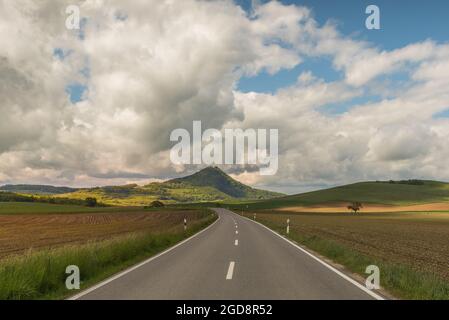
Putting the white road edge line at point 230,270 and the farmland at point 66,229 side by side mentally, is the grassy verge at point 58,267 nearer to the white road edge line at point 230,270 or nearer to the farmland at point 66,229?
the white road edge line at point 230,270

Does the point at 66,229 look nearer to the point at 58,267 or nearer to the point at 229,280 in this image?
the point at 58,267

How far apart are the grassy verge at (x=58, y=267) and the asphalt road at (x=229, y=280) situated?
778mm

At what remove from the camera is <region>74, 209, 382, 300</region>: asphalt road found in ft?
27.2

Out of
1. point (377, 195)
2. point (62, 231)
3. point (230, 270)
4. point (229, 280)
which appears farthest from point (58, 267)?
point (377, 195)

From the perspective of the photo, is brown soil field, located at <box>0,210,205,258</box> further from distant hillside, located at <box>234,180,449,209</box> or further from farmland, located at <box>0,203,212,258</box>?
distant hillside, located at <box>234,180,449,209</box>

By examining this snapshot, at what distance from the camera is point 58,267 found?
10.1 metres

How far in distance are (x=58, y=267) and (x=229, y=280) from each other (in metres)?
4.45

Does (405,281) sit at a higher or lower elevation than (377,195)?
lower

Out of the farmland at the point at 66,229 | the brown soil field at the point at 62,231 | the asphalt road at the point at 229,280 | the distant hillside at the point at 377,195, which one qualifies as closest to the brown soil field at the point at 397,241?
the asphalt road at the point at 229,280

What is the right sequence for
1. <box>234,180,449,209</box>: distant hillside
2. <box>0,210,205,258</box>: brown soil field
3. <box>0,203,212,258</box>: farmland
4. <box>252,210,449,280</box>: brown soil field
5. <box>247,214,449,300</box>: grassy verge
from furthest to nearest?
<box>234,180,449,209</box>: distant hillside < <box>0,203,212,258</box>: farmland < <box>0,210,205,258</box>: brown soil field < <box>252,210,449,280</box>: brown soil field < <box>247,214,449,300</box>: grassy verge

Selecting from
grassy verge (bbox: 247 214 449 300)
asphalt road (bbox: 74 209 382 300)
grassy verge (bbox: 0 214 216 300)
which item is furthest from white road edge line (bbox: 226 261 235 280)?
grassy verge (bbox: 247 214 449 300)

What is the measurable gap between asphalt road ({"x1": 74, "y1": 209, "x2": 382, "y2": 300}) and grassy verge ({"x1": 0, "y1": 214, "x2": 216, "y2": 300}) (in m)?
0.78

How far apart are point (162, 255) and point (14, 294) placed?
7.67m
